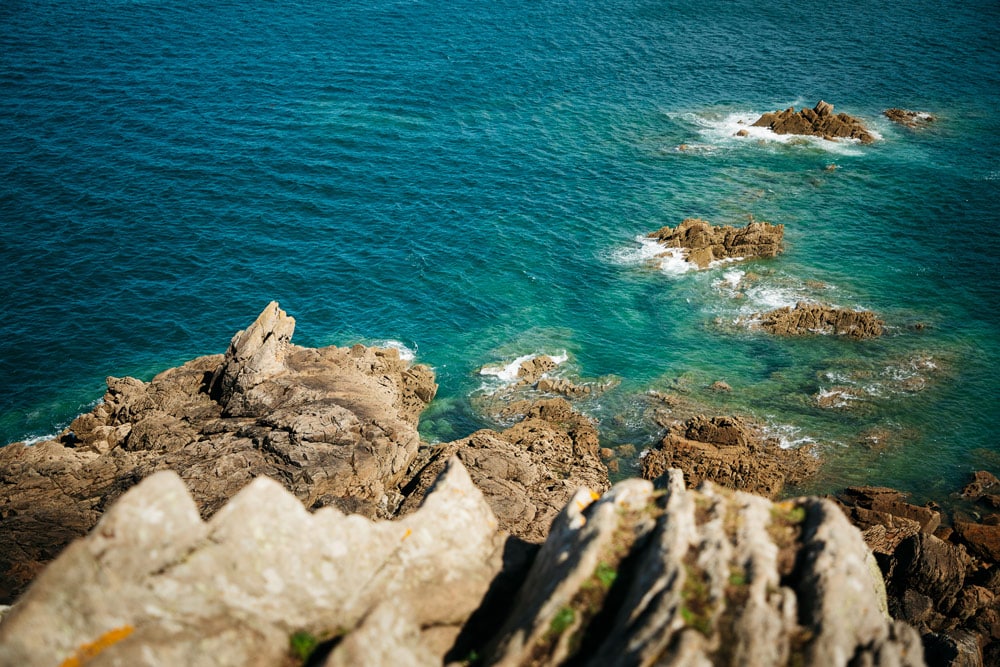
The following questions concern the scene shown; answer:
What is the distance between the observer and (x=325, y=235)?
75.1 meters

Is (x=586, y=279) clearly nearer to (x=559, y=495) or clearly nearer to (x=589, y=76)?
(x=559, y=495)

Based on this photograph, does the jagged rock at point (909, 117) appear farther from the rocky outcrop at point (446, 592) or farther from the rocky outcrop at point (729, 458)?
the rocky outcrop at point (446, 592)

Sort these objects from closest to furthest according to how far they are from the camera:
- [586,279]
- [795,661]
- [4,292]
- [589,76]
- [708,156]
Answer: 1. [795,661]
2. [4,292]
3. [586,279]
4. [708,156]
5. [589,76]

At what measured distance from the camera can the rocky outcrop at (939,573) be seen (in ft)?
108

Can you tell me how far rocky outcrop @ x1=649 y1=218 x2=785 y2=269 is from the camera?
70750 millimetres

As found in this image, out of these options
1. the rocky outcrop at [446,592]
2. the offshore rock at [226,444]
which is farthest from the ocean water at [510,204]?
the rocky outcrop at [446,592]

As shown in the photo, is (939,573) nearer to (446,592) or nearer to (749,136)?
(446,592)

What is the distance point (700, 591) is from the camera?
58.8 feet

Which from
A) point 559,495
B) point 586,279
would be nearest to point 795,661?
point 559,495

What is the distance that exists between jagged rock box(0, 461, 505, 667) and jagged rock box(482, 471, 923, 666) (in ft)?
8.74

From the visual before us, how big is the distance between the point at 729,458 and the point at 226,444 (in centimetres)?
3051

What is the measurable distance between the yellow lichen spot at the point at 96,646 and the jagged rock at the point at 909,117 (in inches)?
4067

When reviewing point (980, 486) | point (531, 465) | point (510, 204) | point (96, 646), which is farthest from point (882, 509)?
point (510, 204)

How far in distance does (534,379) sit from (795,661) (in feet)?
137
